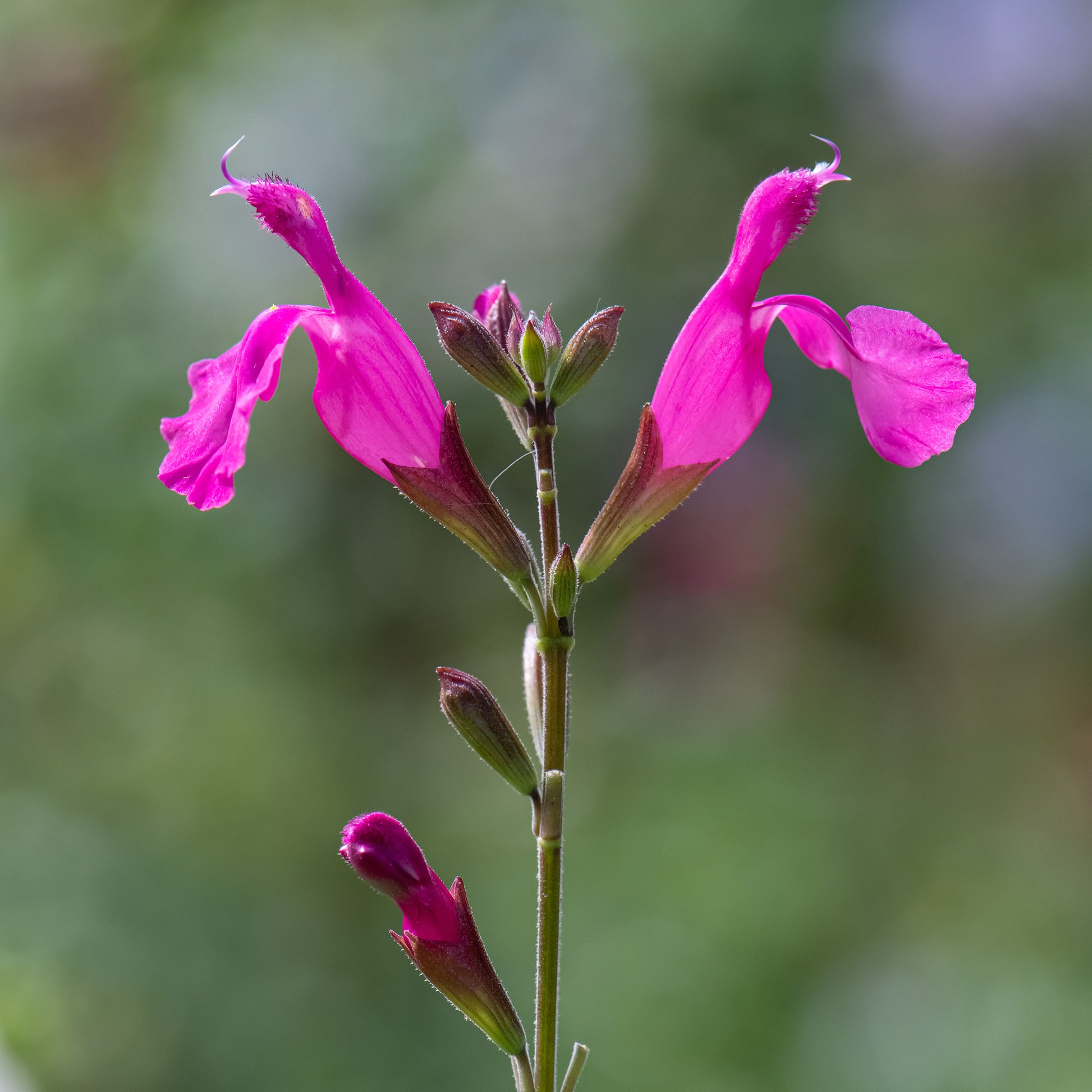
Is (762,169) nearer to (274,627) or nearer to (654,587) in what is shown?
(654,587)

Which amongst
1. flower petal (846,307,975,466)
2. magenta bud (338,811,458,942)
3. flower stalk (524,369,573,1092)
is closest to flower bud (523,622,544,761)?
flower stalk (524,369,573,1092)

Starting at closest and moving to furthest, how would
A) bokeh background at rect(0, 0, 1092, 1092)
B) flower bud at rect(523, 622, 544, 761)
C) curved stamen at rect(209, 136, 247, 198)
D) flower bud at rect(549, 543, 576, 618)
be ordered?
flower bud at rect(549, 543, 576, 618), flower bud at rect(523, 622, 544, 761), curved stamen at rect(209, 136, 247, 198), bokeh background at rect(0, 0, 1092, 1092)

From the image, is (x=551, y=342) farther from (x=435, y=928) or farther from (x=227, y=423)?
(x=435, y=928)

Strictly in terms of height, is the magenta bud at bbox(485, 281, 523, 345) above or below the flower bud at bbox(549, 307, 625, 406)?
above

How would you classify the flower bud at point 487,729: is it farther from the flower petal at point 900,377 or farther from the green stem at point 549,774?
the flower petal at point 900,377

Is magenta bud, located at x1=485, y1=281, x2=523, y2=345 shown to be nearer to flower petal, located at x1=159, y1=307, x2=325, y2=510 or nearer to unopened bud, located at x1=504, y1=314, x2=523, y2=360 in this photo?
unopened bud, located at x1=504, y1=314, x2=523, y2=360

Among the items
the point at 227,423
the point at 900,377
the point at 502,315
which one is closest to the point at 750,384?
the point at 900,377

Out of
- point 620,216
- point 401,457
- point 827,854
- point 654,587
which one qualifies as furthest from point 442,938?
point 620,216
